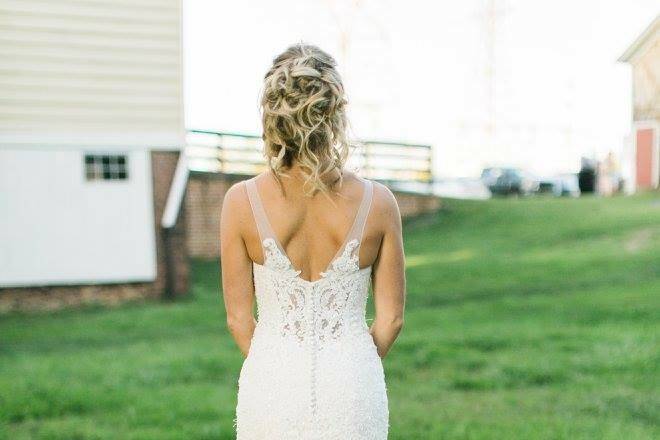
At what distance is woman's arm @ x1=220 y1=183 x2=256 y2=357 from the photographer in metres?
2.62

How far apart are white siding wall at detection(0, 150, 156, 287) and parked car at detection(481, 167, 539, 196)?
77.2 feet

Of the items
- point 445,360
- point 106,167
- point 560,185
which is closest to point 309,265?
point 445,360

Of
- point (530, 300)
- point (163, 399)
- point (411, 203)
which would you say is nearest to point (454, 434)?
point (163, 399)

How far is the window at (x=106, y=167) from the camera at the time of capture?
1333 cm

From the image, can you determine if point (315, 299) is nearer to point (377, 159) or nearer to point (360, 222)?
point (360, 222)

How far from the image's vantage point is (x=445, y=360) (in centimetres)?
859

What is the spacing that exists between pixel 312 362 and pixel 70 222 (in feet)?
36.9

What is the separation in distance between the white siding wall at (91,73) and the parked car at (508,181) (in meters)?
23.3

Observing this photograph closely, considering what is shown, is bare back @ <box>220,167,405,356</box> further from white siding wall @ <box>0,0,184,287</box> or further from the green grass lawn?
white siding wall @ <box>0,0,184,287</box>

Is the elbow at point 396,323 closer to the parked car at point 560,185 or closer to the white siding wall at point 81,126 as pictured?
the white siding wall at point 81,126

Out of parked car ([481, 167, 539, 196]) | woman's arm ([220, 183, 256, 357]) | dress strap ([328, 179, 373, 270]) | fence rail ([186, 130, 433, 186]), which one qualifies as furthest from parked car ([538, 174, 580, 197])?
dress strap ([328, 179, 373, 270])

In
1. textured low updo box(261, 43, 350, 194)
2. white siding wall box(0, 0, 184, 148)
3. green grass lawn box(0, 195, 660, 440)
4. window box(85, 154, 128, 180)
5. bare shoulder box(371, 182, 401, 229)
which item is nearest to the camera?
textured low updo box(261, 43, 350, 194)

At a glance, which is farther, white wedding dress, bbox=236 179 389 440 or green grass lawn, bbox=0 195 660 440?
green grass lawn, bbox=0 195 660 440

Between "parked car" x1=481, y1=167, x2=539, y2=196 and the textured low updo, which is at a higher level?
the textured low updo
